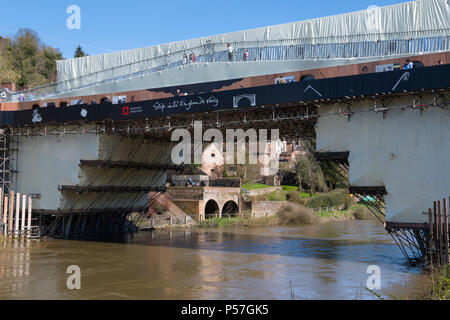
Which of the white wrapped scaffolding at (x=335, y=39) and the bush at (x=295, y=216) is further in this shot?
the bush at (x=295, y=216)

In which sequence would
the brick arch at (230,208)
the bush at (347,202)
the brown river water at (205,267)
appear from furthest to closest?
the bush at (347,202)
the brick arch at (230,208)
the brown river water at (205,267)

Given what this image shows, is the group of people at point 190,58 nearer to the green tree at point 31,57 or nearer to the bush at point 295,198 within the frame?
the bush at point 295,198

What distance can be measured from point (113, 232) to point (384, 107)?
25.1 m

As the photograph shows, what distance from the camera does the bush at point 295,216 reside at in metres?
52.8

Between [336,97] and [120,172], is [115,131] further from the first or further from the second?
[336,97]

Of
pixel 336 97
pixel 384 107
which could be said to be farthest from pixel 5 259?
pixel 384 107

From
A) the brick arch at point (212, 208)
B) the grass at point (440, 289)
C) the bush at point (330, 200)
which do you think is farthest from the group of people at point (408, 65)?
the bush at point (330, 200)

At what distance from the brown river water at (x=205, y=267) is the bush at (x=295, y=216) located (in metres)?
13.4

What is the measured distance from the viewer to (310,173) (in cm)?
6931

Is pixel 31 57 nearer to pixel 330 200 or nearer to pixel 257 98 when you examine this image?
pixel 330 200

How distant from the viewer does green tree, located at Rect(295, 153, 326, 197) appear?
2739 inches

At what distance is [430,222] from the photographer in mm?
21094

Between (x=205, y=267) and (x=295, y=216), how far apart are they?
29.4 meters

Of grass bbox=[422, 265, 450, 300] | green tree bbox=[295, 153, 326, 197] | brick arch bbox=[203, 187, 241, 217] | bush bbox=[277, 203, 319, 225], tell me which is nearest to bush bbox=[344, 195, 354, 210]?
green tree bbox=[295, 153, 326, 197]
